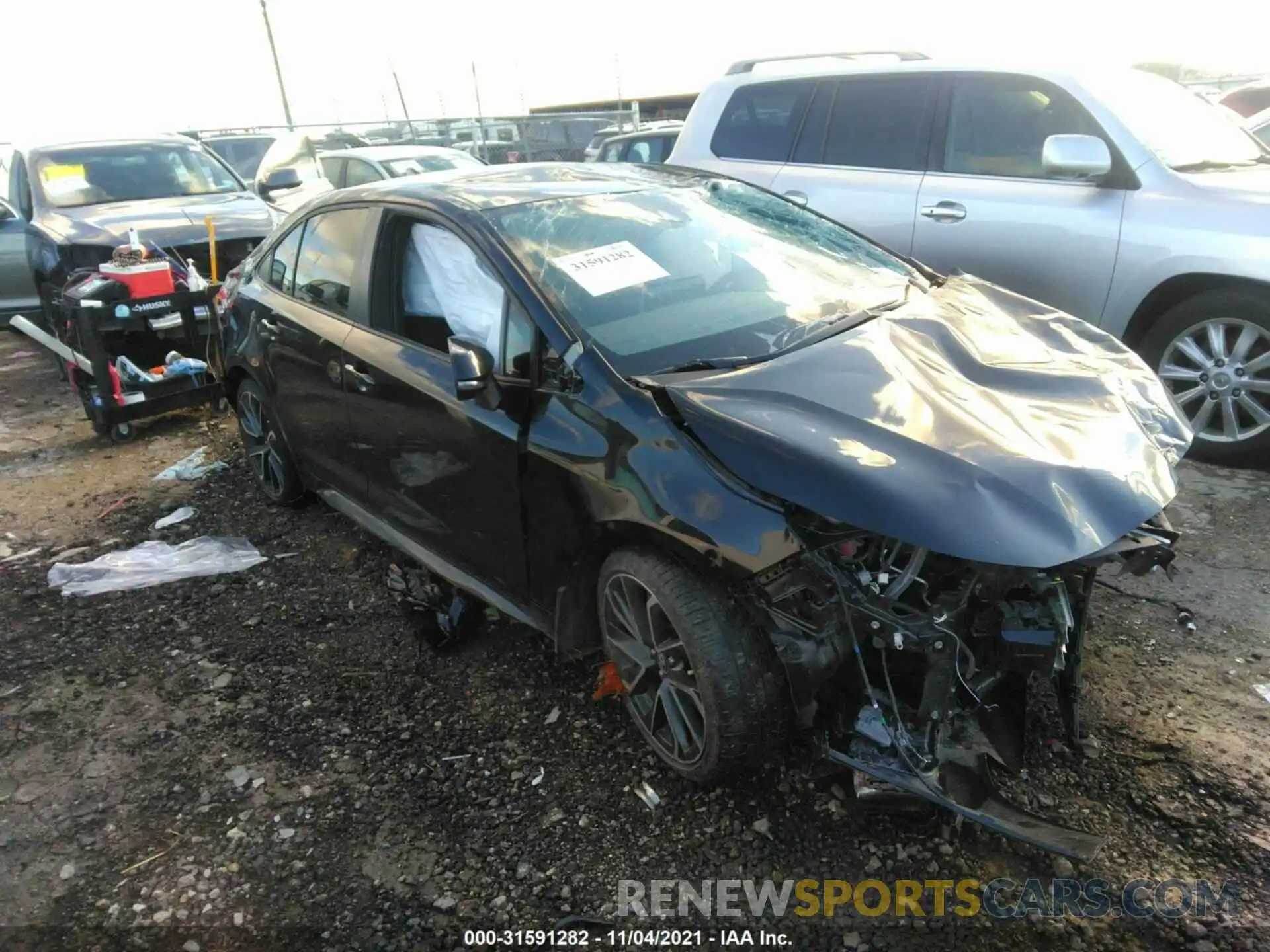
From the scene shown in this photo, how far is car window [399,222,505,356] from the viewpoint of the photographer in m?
2.88

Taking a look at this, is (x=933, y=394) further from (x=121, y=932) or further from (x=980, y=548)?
(x=121, y=932)

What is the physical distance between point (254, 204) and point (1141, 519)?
7443 millimetres

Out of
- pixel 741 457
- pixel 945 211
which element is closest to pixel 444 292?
pixel 741 457

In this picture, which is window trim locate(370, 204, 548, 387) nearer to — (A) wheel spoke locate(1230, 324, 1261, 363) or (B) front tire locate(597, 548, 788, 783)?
(B) front tire locate(597, 548, 788, 783)

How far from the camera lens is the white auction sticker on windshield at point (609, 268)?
283cm

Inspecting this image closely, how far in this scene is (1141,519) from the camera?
2133 millimetres

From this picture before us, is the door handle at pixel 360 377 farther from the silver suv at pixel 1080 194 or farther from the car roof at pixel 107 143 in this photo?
the car roof at pixel 107 143

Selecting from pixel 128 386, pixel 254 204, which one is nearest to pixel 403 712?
pixel 128 386

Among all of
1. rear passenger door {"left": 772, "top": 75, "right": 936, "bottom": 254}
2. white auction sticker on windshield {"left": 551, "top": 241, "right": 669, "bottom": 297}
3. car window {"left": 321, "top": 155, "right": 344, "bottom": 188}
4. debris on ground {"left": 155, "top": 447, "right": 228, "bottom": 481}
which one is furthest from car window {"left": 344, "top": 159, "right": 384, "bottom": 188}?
white auction sticker on windshield {"left": 551, "top": 241, "right": 669, "bottom": 297}

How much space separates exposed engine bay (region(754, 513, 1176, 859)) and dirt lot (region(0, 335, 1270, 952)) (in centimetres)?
30

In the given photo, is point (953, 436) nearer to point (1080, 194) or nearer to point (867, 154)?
point (1080, 194)

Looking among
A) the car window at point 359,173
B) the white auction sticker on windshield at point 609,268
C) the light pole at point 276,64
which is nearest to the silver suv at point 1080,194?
the white auction sticker on windshield at point 609,268

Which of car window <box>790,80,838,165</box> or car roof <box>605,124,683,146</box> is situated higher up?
car window <box>790,80,838,165</box>

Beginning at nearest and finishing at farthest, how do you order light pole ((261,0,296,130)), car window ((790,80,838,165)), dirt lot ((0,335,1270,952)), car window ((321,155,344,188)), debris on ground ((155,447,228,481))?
dirt lot ((0,335,1270,952)), debris on ground ((155,447,228,481)), car window ((790,80,838,165)), car window ((321,155,344,188)), light pole ((261,0,296,130))
